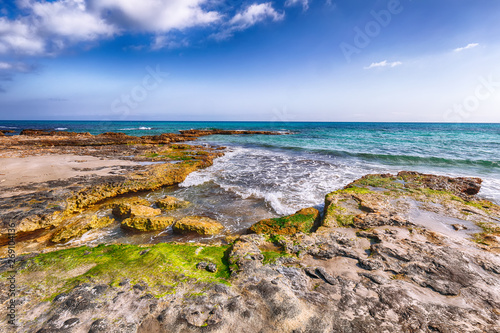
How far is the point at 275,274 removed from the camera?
A: 12.3ft

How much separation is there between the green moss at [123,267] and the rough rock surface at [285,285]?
0.02 m

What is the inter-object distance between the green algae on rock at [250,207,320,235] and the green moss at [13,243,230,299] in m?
1.55

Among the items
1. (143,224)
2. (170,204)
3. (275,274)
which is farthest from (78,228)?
(275,274)

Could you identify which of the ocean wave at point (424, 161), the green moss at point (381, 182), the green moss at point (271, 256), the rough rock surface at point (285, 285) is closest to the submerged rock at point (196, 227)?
the rough rock surface at point (285, 285)

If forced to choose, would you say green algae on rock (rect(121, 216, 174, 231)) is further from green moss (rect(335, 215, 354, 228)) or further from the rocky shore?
→ green moss (rect(335, 215, 354, 228))

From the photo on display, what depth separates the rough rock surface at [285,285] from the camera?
8.99ft

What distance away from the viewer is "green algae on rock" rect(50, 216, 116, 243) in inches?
224

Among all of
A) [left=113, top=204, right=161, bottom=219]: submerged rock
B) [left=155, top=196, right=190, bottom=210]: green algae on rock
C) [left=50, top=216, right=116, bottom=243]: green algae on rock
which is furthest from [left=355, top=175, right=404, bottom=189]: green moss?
[left=50, top=216, right=116, bottom=243]: green algae on rock

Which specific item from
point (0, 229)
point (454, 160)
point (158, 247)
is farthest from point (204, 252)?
point (454, 160)

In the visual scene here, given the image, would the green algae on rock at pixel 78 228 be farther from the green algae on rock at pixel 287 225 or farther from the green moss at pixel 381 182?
the green moss at pixel 381 182

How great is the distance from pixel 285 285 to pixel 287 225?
2678mm

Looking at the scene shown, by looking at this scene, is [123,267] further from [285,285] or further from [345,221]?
[345,221]

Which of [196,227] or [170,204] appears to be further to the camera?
[170,204]

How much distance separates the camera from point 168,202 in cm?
802
